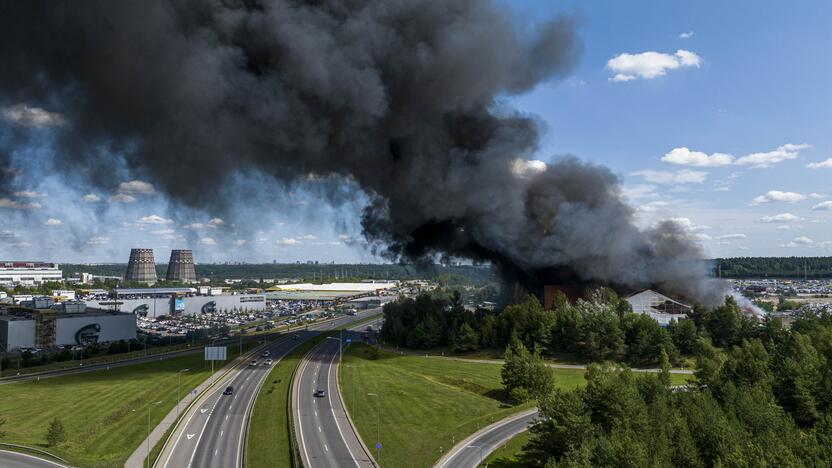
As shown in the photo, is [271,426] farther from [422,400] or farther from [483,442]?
[483,442]

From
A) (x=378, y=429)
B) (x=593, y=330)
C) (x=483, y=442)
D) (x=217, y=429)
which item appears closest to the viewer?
(x=378, y=429)

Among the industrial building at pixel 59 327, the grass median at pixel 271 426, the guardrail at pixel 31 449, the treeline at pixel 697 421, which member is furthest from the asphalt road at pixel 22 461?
the industrial building at pixel 59 327

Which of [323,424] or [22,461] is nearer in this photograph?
[22,461]

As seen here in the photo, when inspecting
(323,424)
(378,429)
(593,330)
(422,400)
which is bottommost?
(422,400)

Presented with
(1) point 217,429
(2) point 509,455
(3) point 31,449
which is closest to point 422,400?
(2) point 509,455

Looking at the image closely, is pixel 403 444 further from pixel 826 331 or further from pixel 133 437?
pixel 826 331

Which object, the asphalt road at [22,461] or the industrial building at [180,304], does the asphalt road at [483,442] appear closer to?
the asphalt road at [22,461]

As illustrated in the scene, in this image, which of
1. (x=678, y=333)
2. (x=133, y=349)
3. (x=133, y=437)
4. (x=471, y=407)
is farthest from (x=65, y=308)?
(x=678, y=333)
